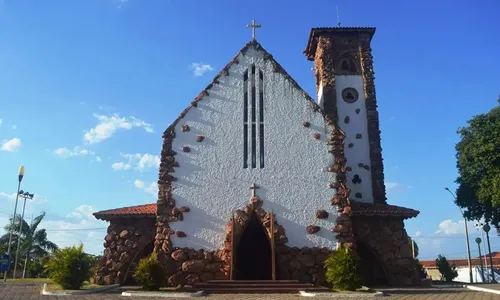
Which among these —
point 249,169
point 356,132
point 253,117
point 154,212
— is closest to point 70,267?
point 154,212

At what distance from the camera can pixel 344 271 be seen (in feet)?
48.9

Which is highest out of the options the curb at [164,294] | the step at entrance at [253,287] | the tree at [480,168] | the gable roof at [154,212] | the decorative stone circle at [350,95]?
the decorative stone circle at [350,95]

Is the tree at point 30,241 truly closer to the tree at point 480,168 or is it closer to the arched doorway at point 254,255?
the arched doorway at point 254,255

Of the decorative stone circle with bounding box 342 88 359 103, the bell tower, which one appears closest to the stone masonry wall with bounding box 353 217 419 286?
the bell tower

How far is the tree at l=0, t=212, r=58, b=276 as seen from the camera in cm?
4062

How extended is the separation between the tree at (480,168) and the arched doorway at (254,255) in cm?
1224

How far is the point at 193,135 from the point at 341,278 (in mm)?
8413

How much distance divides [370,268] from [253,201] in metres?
8.13

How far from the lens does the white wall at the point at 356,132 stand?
75.8 feet

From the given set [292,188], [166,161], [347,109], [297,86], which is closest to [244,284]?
[292,188]

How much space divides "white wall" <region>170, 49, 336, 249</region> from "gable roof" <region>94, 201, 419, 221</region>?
263 cm

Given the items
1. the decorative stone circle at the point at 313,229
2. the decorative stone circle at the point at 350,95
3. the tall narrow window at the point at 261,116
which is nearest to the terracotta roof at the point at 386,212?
the decorative stone circle at the point at 313,229

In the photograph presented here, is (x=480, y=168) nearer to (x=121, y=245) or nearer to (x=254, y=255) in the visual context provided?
(x=254, y=255)

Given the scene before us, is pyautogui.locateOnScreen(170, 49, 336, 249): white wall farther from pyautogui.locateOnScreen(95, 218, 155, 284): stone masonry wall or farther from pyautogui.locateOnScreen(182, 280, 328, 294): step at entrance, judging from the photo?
pyautogui.locateOnScreen(95, 218, 155, 284): stone masonry wall
